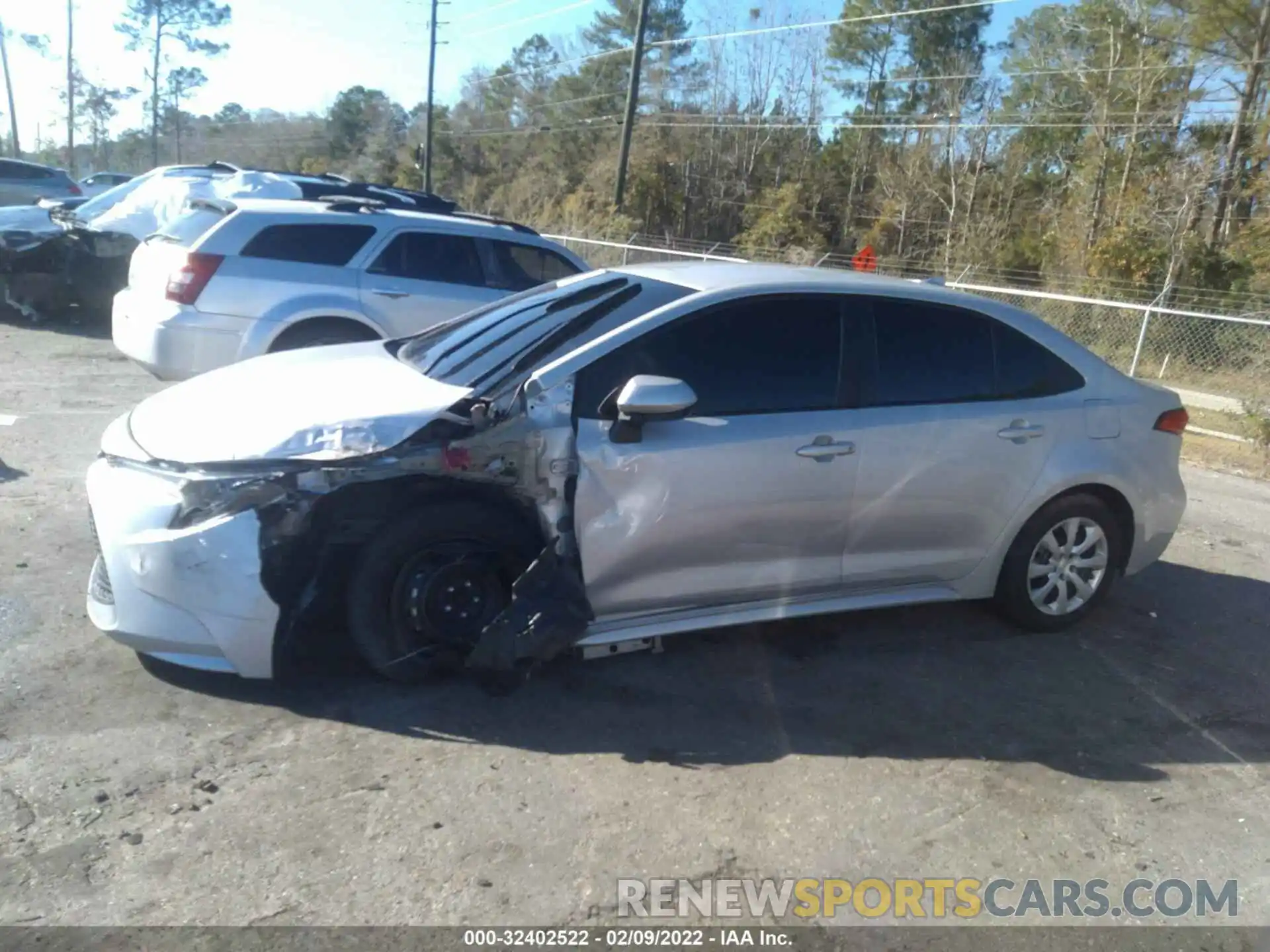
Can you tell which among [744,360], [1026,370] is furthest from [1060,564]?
[744,360]

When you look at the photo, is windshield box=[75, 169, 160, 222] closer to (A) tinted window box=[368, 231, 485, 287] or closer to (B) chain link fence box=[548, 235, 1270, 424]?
(A) tinted window box=[368, 231, 485, 287]

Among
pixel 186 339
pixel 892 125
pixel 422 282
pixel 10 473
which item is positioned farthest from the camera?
pixel 892 125

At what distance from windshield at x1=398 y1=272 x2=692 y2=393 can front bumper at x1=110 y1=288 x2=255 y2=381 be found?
337 centimetres

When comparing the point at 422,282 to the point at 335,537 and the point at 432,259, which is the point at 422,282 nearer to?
the point at 432,259

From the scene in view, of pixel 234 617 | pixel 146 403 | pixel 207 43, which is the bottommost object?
pixel 234 617

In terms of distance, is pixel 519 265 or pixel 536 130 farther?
pixel 536 130

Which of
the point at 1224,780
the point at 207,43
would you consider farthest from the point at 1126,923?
the point at 207,43

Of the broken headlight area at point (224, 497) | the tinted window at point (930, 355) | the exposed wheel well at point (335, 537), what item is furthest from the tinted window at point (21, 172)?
the tinted window at point (930, 355)

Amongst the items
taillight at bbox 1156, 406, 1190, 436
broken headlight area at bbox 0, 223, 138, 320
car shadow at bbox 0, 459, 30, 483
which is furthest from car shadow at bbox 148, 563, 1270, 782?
broken headlight area at bbox 0, 223, 138, 320

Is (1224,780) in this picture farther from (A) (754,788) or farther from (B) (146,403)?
(B) (146,403)

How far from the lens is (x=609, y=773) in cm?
394

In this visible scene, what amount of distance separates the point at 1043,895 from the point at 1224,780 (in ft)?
4.12

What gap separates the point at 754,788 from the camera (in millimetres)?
3904

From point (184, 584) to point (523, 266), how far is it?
21.1 ft
